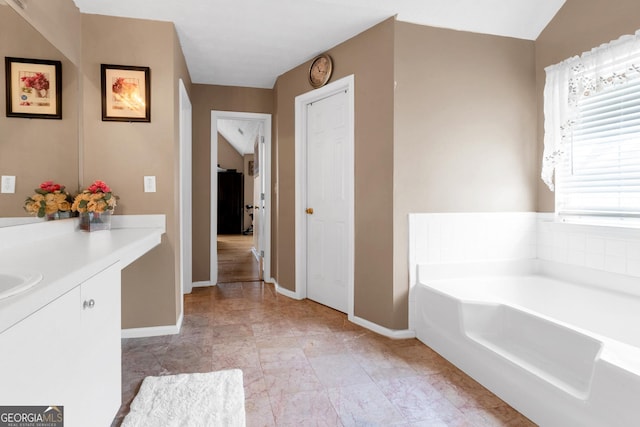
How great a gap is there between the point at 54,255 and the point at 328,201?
2293 millimetres

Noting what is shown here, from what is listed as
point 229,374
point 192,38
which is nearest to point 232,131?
point 192,38

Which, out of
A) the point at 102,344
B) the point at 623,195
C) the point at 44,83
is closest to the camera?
the point at 102,344

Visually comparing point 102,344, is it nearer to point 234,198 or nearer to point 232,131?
point 232,131

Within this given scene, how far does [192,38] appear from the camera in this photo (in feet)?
9.67

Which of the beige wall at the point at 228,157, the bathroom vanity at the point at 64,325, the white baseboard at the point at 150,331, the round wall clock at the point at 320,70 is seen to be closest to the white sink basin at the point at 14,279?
the bathroom vanity at the point at 64,325

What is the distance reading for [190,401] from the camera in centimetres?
178

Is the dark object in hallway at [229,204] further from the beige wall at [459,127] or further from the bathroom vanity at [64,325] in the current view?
the bathroom vanity at [64,325]

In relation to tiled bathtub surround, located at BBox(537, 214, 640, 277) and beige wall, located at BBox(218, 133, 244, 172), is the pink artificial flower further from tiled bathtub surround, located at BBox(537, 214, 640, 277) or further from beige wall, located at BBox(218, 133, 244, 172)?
beige wall, located at BBox(218, 133, 244, 172)

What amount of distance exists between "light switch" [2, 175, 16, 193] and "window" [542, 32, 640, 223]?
342cm

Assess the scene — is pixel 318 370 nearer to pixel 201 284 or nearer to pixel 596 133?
pixel 201 284

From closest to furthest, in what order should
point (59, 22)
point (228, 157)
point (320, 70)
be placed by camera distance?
point (59, 22) < point (320, 70) < point (228, 157)

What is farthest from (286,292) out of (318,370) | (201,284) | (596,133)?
(596,133)

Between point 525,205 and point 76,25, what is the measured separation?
3.68m

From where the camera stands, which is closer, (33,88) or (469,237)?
(33,88)
